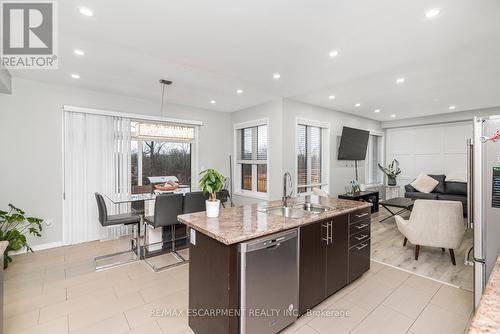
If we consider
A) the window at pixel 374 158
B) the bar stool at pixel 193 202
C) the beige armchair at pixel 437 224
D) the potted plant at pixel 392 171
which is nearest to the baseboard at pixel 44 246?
the bar stool at pixel 193 202

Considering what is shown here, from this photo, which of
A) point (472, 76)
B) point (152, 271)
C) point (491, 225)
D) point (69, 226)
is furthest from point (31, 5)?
point (472, 76)

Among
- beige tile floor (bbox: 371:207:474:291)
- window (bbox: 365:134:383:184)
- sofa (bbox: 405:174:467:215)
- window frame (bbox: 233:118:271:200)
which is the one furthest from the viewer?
window (bbox: 365:134:383:184)

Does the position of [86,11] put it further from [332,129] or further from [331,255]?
[332,129]

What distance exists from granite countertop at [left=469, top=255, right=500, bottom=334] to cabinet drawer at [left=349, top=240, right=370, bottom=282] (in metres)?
1.70

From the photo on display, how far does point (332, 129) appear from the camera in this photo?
5.84m

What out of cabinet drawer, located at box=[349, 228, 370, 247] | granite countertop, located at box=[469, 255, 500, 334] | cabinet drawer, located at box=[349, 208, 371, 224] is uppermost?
granite countertop, located at box=[469, 255, 500, 334]

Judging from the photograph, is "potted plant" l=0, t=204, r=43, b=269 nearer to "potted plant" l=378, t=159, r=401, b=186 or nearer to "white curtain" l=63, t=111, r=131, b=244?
"white curtain" l=63, t=111, r=131, b=244

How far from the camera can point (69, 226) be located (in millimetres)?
3996

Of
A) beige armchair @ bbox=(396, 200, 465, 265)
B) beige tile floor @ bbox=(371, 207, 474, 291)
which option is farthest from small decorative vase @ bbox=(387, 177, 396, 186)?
beige armchair @ bbox=(396, 200, 465, 265)

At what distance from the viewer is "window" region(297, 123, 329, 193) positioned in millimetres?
5301

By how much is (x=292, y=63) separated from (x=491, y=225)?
8.59ft

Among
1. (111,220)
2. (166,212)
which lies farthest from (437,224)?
(111,220)

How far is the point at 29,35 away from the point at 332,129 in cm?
555

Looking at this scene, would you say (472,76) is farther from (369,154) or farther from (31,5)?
(31,5)
